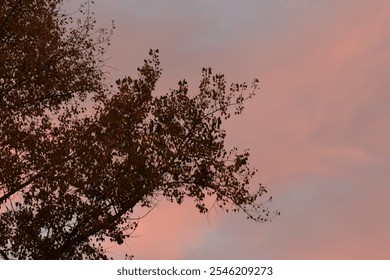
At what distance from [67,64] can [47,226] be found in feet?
15.7

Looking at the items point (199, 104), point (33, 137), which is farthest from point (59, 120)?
point (199, 104)

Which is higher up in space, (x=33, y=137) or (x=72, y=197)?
(x=33, y=137)

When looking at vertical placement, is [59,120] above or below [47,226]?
above

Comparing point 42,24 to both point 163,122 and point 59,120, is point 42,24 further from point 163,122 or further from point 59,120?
point 163,122

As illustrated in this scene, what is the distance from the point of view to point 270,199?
21891mm
